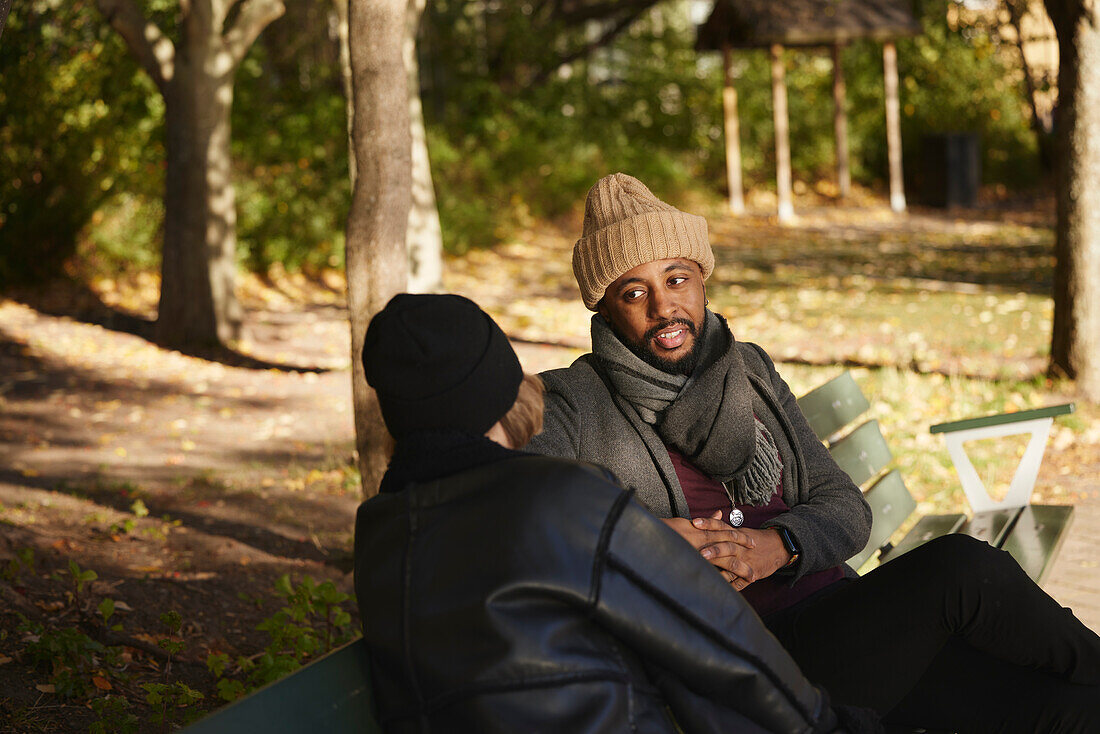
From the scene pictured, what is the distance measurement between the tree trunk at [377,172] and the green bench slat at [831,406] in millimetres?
1844

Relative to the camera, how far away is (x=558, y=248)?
1898 centimetres

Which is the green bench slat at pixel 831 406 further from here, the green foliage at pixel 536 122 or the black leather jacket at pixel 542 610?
the green foliage at pixel 536 122

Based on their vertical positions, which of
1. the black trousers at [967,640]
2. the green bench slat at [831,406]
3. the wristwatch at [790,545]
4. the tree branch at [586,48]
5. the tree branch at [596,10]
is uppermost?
the tree branch at [596,10]

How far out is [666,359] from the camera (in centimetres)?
312

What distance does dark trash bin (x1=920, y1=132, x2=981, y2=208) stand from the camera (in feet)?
70.6

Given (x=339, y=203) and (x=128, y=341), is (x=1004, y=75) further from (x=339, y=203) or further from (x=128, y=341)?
(x=128, y=341)

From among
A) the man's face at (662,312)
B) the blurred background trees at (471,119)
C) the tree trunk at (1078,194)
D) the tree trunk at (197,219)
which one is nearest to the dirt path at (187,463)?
the tree trunk at (197,219)

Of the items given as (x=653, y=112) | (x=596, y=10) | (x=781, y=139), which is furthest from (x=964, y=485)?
(x=653, y=112)

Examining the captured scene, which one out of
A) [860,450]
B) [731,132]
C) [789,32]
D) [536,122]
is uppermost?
[789,32]

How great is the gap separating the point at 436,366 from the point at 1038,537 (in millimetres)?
2860

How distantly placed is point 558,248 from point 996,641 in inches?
652

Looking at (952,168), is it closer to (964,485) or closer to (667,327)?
(964,485)

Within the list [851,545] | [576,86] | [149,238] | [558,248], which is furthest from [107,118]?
[851,545]

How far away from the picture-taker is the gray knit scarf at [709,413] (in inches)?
117
